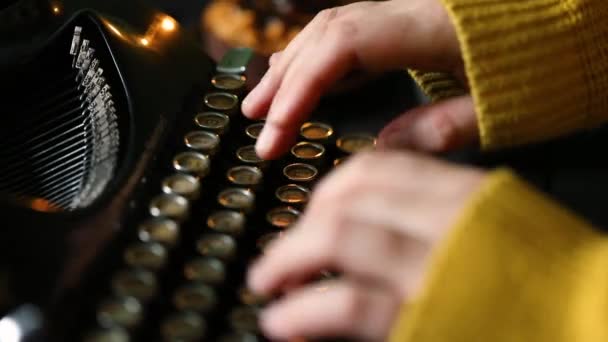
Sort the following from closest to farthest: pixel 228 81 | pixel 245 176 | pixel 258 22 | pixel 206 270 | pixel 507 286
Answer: pixel 507 286
pixel 206 270
pixel 245 176
pixel 228 81
pixel 258 22

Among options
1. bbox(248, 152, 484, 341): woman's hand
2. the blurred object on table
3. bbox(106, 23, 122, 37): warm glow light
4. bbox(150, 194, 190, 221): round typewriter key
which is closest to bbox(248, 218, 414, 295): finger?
bbox(248, 152, 484, 341): woman's hand

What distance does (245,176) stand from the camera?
0.72m

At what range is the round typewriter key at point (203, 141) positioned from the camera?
73 cm

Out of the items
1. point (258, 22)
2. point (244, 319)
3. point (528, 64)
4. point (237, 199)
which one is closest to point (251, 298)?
point (244, 319)

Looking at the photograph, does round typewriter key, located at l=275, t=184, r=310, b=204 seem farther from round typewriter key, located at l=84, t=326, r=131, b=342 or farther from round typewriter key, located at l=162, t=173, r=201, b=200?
round typewriter key, located at l=84, t=326, r=131, b=342

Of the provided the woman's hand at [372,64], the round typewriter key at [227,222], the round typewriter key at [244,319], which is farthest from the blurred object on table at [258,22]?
the round typewriter key at [244,319]

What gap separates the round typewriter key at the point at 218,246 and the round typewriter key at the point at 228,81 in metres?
0.22

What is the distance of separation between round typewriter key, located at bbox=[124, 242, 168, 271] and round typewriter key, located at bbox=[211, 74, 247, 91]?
0.25 meters

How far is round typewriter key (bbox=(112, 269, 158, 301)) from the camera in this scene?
1.87 ft

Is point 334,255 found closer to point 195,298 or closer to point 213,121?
point 195,298

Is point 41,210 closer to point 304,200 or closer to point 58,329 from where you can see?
point 58,329

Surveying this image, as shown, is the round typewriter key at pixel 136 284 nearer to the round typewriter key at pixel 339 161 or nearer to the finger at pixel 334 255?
the finger at pixel 334 255

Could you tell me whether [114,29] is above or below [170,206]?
above

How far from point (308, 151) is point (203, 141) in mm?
112
